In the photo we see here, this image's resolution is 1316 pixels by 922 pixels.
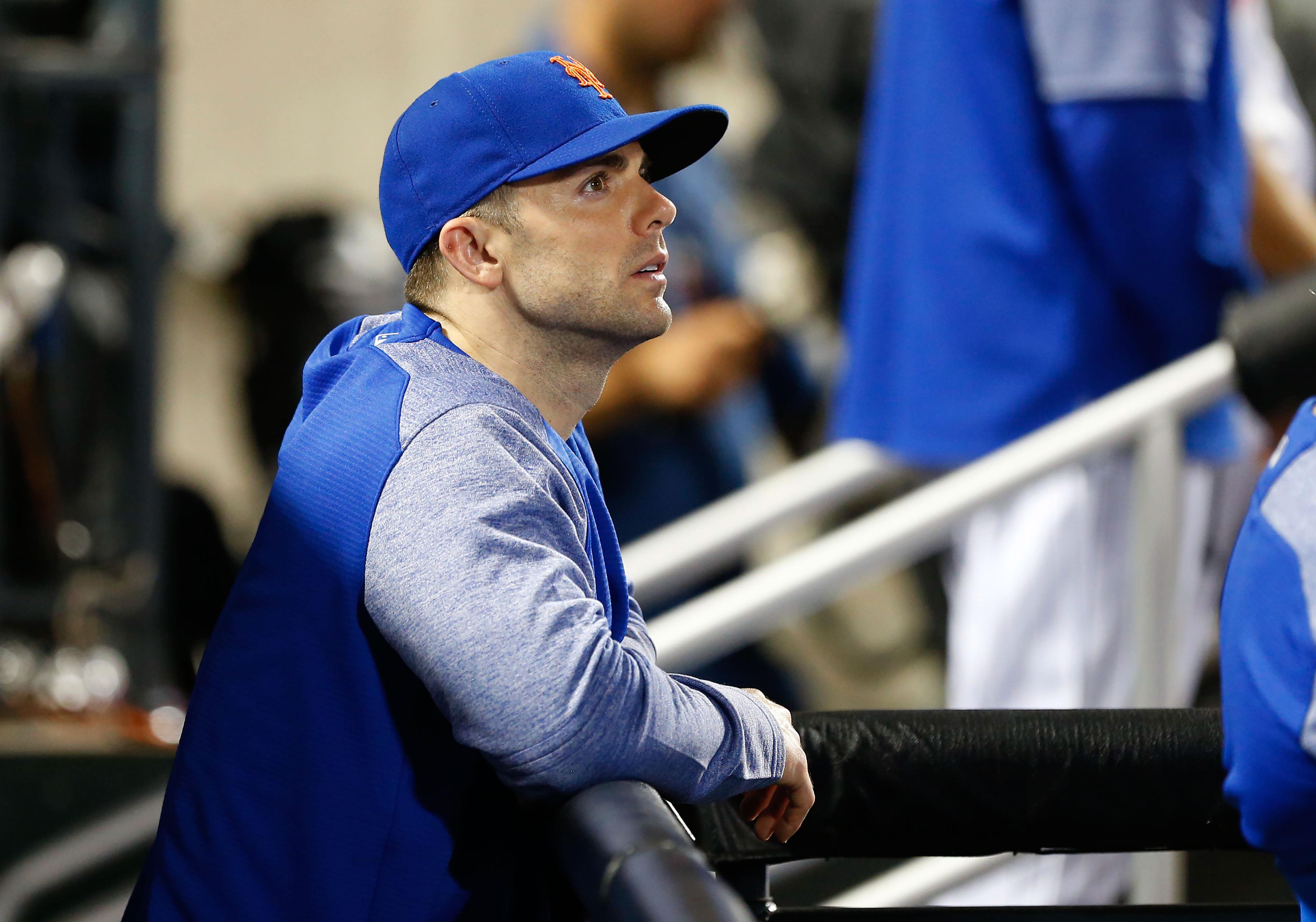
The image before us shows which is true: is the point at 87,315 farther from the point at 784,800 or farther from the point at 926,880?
the point at 784,800

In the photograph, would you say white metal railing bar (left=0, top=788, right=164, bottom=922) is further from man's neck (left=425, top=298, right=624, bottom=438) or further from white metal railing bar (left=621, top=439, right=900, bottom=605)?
man's neck (left=425, top=298, right=624, bottom=438)

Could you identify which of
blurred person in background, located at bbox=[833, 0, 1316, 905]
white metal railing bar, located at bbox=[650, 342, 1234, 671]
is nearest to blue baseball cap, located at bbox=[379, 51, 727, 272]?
white metal railing bar, located at bbox=[650, 342, 1234, 671]

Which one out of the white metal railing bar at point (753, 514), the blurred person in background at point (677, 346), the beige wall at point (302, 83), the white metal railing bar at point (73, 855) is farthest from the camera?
the beige wall at point (302, 83)

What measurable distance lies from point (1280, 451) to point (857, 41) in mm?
3299

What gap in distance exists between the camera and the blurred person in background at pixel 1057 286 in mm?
2393

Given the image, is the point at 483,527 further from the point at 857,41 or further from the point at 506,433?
the point at 857,41

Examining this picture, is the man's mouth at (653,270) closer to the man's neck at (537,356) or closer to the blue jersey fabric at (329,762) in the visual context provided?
the man's neck at (537,356)

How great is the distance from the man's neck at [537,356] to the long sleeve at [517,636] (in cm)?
12

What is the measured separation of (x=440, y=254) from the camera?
1391 mm

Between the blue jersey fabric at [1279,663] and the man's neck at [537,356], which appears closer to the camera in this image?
the blue jersey fabric at [1279,663]

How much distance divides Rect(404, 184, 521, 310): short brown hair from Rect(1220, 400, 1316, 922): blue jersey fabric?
1.94ft

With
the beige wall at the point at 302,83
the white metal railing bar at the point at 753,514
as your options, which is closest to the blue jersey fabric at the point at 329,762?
the white metal railing bar at the point at 753,514

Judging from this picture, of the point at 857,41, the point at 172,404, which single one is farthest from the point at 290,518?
the point at 172,404

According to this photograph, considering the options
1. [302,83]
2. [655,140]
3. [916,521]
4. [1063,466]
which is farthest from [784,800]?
[302,83]
